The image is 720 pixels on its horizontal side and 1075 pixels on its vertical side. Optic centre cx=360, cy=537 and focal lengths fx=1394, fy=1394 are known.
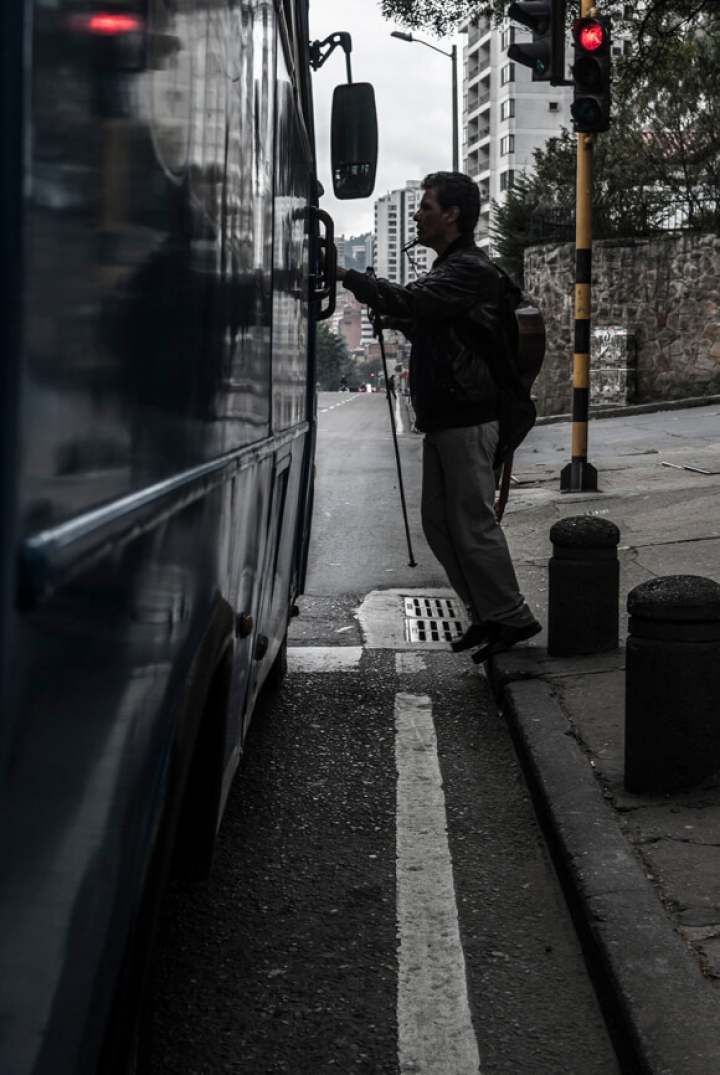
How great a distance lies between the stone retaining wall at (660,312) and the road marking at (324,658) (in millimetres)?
21486

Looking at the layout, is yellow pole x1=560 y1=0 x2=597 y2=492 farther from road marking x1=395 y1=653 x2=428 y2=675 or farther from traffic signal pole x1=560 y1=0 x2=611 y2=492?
road marking x1=395 y1=653 x2=428 y2=675

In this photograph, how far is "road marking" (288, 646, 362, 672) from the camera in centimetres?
621


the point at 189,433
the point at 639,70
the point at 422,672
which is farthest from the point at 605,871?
the point at 639,70

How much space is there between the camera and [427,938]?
3275 millimetres

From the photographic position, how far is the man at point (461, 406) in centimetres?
570

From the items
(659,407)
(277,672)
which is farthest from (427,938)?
(659,407)

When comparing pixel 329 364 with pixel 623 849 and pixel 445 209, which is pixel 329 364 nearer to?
pixel 445 209

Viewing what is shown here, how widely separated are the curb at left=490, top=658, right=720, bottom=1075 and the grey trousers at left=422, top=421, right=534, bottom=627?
129 centimetres

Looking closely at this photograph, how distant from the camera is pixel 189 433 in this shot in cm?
192

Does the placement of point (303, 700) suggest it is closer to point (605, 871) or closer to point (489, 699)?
point (489, 699)

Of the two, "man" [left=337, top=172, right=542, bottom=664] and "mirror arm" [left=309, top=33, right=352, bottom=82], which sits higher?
"mirror arm" [left=309, top=33, right=352, bottom=82]

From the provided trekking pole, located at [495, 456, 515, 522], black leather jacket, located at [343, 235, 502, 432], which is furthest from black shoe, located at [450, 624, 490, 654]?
black leather jacket, located at [343, 235, 502, 432]

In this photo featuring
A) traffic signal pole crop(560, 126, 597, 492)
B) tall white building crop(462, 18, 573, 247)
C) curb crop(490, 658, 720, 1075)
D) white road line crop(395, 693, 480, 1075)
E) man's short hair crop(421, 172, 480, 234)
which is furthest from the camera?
tall white building crop(462, 18, 573, 247)

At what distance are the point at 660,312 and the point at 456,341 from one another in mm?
22763
